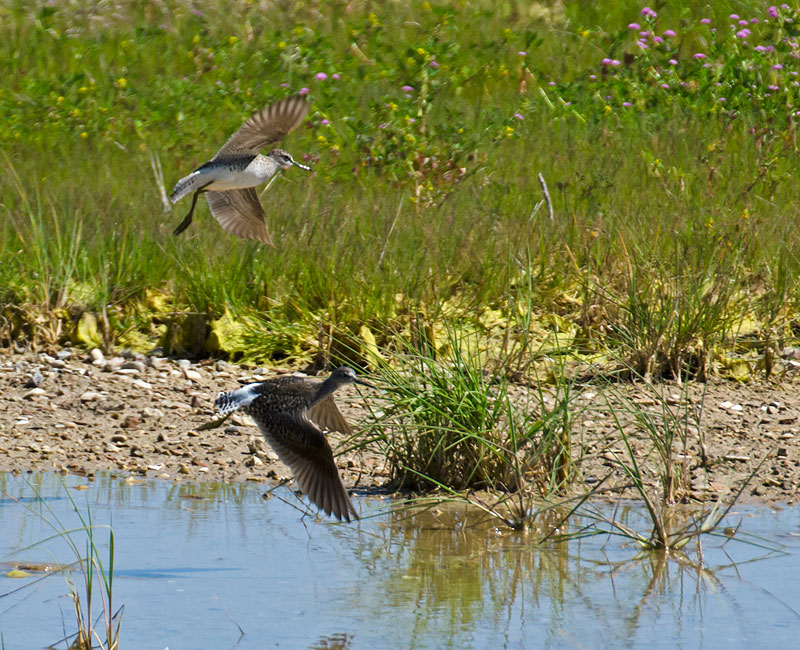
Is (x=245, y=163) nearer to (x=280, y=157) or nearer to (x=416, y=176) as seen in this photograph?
(x=280, y=157)

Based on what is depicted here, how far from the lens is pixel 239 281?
275 inches

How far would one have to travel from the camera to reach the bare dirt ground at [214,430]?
528 cm

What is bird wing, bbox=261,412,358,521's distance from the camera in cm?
430

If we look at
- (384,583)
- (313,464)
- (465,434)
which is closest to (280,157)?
(465,434)

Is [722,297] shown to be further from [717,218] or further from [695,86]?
Answer: [695,86]

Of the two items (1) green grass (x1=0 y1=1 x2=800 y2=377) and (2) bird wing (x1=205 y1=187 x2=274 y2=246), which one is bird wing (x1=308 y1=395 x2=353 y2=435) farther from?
(2) bird wing (x1=205 y1=187 x2=274 y2=246)

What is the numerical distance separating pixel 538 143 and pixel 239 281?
3827 mm

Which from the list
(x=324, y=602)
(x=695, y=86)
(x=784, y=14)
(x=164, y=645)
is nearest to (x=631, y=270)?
(x=324, y=602)

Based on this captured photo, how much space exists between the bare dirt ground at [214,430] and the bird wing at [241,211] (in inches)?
31.4

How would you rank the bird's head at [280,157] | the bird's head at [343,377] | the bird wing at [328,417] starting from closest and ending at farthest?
the bird's head at [343,377] < the bird wing at [328,417] < the bird's head at [280,157]

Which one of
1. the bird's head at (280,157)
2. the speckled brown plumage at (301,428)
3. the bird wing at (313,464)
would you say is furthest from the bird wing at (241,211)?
the bird wing at (313,464)

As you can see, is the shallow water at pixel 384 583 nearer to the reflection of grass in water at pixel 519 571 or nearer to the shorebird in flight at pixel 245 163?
the reflection of grass in water at pixel 519 571

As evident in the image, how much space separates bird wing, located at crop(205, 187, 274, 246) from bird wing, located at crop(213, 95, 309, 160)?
37 centimetres

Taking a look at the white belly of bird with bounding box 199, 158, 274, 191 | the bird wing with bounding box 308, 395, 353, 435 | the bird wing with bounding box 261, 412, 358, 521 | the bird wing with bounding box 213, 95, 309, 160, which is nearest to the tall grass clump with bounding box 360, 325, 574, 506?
the bird wing with bounding box 308, 395, 353, 435
